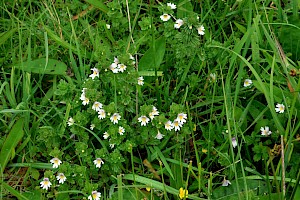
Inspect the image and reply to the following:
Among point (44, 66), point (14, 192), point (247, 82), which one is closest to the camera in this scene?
point (14, 192)

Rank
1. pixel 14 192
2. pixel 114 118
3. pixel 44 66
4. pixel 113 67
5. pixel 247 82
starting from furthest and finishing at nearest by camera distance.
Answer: pixel 44 66 → pixel 247 82 → pixel 113 67 → pixel 114 118 → pixel 14 192

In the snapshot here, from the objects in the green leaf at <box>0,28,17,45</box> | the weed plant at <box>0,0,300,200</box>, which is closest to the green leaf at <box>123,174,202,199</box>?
the weed plant at <box>0,0,300,200</box>

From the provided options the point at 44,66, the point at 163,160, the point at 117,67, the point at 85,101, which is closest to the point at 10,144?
the point at 85,101

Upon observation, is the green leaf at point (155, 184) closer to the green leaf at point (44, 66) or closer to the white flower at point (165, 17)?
the green leaf at point (44, 66)

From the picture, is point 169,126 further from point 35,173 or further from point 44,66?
point 44,66

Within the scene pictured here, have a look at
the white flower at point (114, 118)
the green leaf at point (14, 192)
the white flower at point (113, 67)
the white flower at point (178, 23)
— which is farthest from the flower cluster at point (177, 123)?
the green leaf at point (14, 192)

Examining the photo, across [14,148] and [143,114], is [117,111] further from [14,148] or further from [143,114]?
[14,148]

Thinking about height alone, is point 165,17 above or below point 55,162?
above

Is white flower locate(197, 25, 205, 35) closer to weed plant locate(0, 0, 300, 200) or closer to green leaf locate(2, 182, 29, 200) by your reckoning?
weed plant locate(0, 0, 300, 200)
